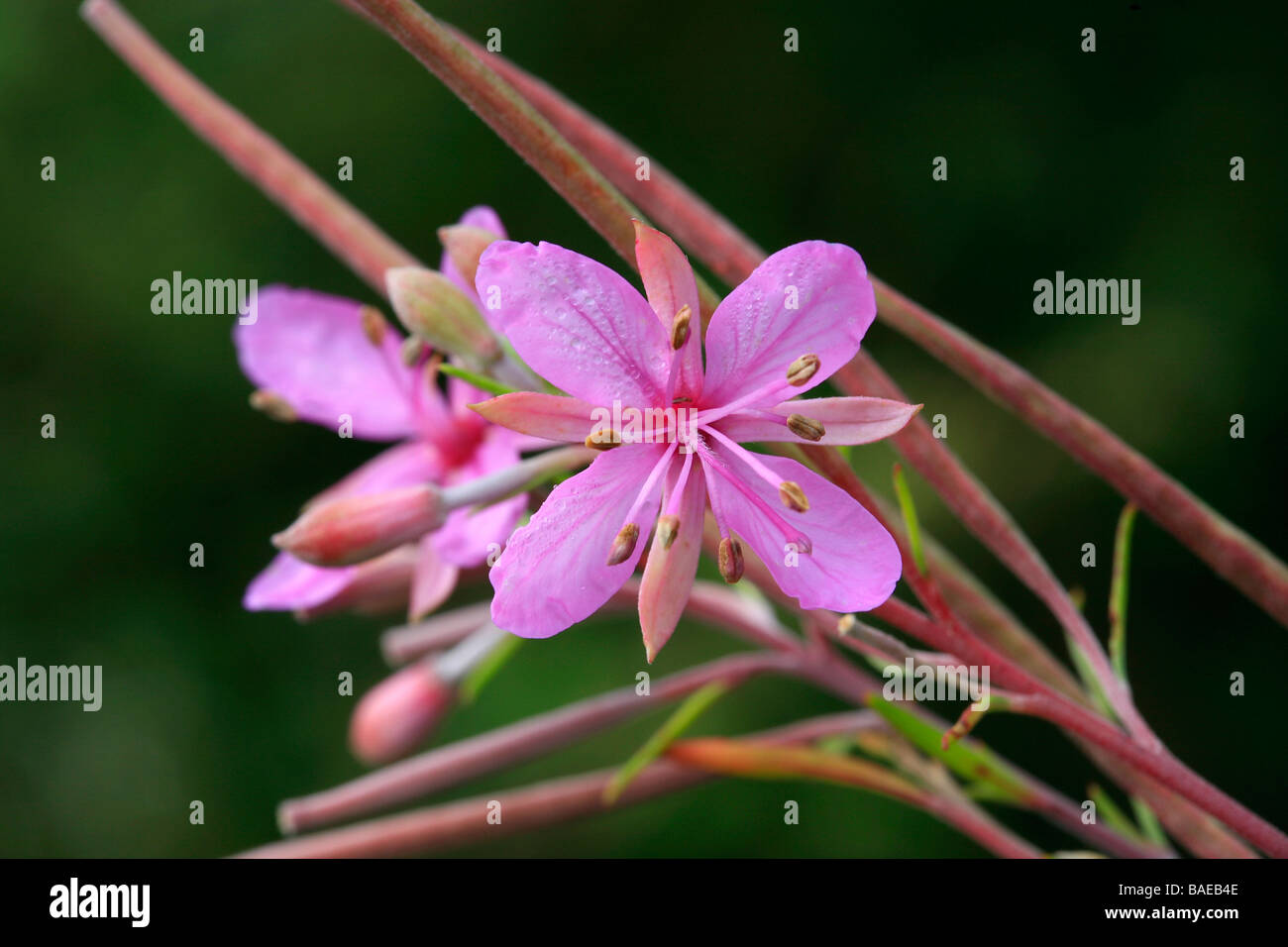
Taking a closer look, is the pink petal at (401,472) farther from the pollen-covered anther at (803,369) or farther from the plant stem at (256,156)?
the pollen-covered anther at (803,369)

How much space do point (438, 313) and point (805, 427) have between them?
17 centimetres

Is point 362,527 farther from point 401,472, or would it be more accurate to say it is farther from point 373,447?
point 373,447

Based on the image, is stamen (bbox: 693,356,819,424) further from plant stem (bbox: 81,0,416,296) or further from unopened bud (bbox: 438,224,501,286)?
plant stem (bbox: 81,0,416,296)

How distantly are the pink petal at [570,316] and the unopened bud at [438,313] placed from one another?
2.3 inches

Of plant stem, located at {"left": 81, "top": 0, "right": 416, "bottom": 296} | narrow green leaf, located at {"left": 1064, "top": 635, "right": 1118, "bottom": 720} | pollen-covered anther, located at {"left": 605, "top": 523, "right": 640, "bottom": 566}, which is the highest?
plant stem, located at {"left": 81, "top": 0, "right": 416, "bottom": 296}

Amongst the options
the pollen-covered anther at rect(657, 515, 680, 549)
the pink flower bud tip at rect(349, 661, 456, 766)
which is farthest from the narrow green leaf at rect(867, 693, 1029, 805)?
the pink flower bud tip at rect(349, 661, 456, 766)

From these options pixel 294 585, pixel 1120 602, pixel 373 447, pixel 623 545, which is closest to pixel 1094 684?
pixel 1120 602

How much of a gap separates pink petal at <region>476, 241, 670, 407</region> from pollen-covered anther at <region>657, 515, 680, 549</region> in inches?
1.9

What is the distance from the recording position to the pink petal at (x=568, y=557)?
0.42 m

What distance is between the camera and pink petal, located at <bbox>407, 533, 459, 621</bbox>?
21.4 inches

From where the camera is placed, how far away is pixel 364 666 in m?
1.92

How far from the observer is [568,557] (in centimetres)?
43

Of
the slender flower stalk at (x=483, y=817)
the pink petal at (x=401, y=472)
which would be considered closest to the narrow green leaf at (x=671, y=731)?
the slender flower stalk at (x=483, y=817)
